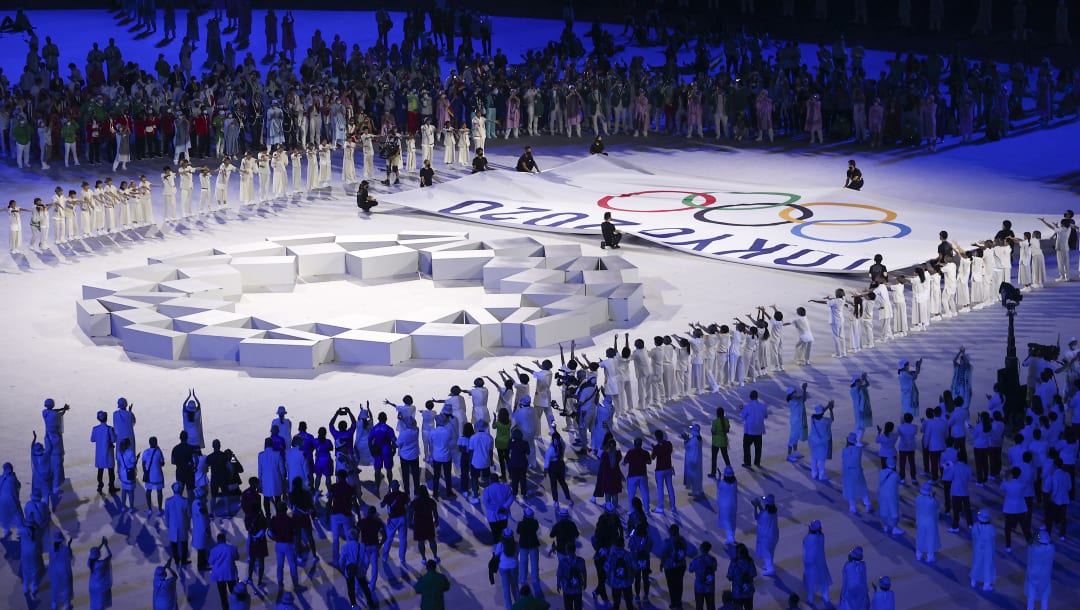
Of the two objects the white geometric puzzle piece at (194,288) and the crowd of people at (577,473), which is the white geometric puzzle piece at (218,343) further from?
the white geometric puzzle piece at (194,288)

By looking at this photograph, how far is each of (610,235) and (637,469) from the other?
1373 centimetres

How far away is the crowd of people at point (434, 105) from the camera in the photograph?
3656 cm

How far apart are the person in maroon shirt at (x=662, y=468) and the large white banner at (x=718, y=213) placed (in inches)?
432

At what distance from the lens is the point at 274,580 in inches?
632

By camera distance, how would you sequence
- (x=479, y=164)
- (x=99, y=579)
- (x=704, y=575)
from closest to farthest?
(x=704, y=575) → (x=99, y=579) → (x=479, y=164)

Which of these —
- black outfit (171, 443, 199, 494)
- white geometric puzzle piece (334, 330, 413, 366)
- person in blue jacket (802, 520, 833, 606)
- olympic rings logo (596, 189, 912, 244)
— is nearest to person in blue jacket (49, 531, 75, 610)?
black outfit (171, 443, 199, 494)

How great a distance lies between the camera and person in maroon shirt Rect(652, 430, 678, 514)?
17.2 meters

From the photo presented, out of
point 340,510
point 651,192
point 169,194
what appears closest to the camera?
point 340,510

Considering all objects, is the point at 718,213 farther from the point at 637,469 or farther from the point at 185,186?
the point at 637,469

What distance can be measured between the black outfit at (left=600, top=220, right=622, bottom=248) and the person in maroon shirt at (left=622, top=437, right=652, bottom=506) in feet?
44.2

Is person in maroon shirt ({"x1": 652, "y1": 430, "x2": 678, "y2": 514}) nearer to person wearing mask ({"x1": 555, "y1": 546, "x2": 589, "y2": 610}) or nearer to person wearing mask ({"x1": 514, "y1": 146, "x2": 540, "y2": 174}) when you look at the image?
person wearing mask ({"x1": 555, "y1": 546, "x2": 589, "y2": 610})

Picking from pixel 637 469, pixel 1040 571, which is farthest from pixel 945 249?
pixel 1040 571

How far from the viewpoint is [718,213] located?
31.8 metres

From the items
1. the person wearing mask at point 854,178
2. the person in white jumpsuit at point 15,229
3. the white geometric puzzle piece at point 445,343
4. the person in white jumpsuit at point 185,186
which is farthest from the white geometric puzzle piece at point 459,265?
the person wearing mask at point 854,178
